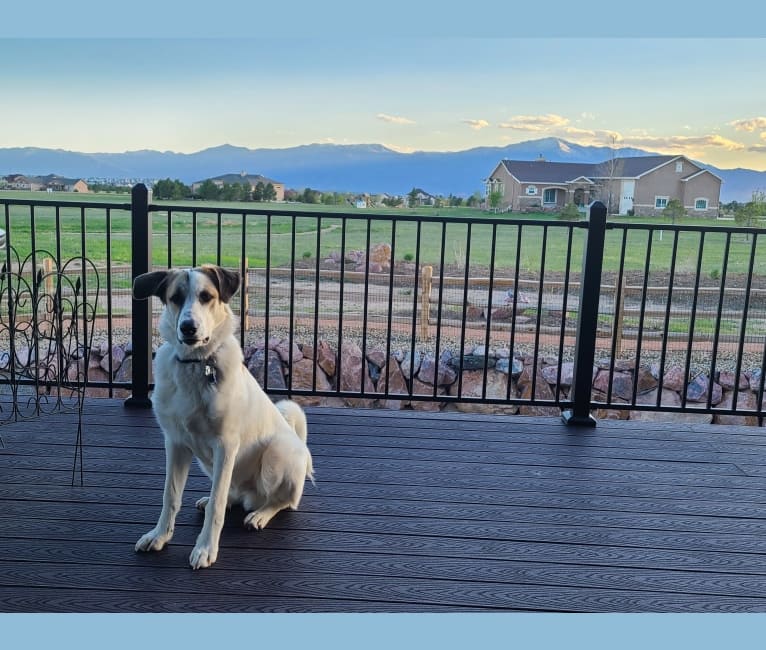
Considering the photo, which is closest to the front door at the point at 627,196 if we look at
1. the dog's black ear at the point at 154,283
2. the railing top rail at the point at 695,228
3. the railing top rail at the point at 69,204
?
the railing top rail at the point at 695,228

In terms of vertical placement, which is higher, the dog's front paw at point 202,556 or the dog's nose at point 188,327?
the dog's nose at point 188,327

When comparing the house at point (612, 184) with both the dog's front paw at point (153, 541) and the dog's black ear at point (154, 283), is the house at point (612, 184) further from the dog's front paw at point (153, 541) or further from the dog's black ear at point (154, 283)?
the dog's front paw at point (153, 541)

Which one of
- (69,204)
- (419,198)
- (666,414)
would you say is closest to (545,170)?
(419,198)

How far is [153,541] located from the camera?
6.61ft

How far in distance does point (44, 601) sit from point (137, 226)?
2.12 m

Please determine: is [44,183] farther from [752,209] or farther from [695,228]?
A: [752,209]

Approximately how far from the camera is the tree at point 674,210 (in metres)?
6.56

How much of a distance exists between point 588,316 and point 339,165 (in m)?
6.62

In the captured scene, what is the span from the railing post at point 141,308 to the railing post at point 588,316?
91.5 inches

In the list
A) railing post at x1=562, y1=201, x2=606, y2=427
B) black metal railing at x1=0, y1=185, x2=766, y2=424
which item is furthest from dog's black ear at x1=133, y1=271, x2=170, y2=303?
black metal railing at x1=0, y1=185, x2=766, y2=424

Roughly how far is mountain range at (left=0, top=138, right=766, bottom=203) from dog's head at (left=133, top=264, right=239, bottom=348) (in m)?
6.08

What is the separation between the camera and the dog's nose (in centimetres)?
182

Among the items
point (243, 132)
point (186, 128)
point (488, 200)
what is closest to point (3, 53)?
point (186, 128)

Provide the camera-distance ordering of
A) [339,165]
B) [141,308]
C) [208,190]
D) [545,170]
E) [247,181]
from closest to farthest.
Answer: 1. [141,308]
2. [208,190]
3. [247,181]
4. [545,170]
5. [339,165]
